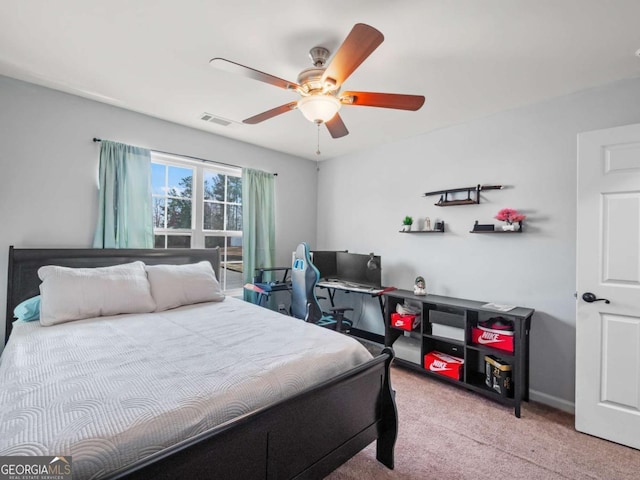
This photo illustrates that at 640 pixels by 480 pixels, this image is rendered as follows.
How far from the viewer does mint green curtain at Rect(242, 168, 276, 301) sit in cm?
377

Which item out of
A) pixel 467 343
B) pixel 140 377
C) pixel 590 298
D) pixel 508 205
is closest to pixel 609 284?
pixel 590 298

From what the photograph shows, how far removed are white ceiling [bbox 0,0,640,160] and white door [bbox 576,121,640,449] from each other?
0.64 meters

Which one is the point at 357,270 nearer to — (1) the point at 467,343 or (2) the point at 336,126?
(1) the point at 467,343

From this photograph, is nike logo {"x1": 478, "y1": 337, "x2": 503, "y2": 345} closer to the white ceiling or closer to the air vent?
the white ceiling

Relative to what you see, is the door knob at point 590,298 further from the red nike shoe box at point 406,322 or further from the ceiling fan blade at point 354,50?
the ceiling fan blade at point 354,50

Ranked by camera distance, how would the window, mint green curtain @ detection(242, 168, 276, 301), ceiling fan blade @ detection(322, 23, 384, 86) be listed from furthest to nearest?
Result: mint green curtain @ detection(242, 168, 276, 301) → the window → ceiling fan blade @ detection(322, 23, 384, 86)

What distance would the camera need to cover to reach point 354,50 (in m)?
1.47

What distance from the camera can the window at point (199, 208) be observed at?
129 inches

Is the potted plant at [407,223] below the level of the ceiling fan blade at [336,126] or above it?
below

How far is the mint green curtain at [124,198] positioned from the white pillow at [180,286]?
0.44m

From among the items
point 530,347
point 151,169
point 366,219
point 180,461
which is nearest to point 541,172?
point 530,347

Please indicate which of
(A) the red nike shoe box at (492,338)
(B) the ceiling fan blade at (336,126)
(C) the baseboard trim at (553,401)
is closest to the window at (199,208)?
(B) the ceiling fan blade at (336,126)

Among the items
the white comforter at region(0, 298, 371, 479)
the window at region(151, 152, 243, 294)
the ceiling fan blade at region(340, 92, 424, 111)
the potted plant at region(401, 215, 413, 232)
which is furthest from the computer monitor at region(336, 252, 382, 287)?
the ceiling fan blade at region(340, 92, 424, 111)

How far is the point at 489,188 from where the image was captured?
2.90 meters
